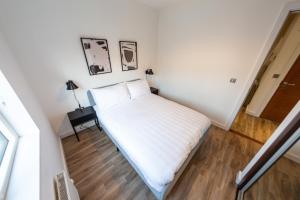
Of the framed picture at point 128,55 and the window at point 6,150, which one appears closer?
the window at point 6,150

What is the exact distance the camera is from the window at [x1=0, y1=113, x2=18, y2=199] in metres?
0.63

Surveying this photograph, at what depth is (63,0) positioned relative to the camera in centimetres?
156

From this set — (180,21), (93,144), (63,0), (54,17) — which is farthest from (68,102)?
(180,21)

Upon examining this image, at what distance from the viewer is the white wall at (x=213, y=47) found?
168 centimetres

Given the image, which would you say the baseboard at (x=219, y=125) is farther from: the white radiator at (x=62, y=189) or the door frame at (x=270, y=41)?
the white radiator at (x=62, y=189)

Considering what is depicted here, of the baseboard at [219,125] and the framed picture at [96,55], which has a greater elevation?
the framed picture at [96,55]

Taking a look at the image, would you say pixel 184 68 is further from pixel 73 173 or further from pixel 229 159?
pixel 73 173

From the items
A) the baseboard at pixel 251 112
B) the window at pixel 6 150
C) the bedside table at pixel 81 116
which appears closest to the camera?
the window at pixel 6 150

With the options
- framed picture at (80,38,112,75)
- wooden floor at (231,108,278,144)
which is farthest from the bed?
wooden floor at (231,108,278,144)

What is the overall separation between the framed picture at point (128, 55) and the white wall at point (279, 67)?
309cm

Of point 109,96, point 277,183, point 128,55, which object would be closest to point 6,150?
point 109,96

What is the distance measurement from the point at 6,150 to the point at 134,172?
131 cm

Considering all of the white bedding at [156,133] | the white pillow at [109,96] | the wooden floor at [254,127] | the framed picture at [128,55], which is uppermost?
the framed picture at [128,55]

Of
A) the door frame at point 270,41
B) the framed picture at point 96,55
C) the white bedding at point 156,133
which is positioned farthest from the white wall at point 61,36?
the door frame at point 270,41
